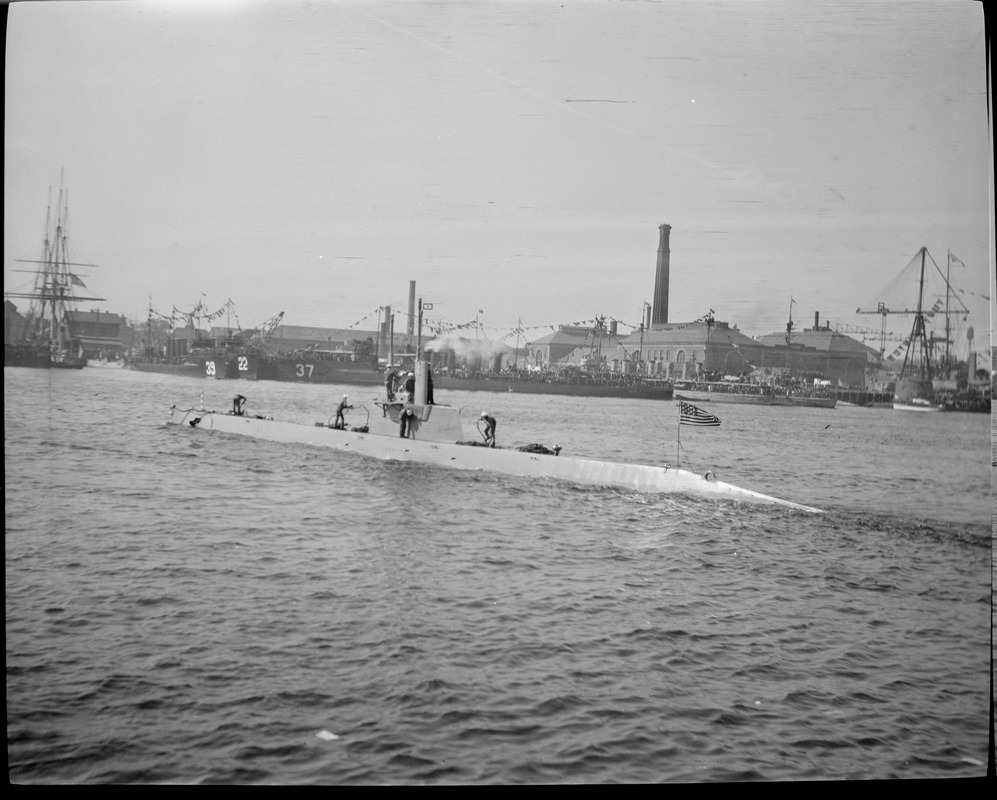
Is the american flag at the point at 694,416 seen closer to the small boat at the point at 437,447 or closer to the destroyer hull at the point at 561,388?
the small boat at the point at 437,447

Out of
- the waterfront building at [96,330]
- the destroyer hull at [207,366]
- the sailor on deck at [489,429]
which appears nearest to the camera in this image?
the waterfront building at [96,330]

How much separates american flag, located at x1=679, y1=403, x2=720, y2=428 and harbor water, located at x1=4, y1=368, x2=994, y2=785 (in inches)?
33.0

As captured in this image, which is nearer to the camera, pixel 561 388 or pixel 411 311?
pixel 411 311

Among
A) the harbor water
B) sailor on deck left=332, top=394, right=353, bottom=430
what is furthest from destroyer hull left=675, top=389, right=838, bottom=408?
sailor on deck left=332, top=394, right=353, bottom=430

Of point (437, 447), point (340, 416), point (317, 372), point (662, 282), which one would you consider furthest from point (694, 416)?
point (340, 416)

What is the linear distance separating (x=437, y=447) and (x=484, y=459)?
68cm

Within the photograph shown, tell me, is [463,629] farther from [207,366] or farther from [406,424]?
[207,366]

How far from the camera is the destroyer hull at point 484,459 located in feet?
23.5

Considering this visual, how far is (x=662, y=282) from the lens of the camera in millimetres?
4980

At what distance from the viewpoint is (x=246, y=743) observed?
3.04 metres

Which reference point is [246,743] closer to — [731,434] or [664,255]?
[664,255]

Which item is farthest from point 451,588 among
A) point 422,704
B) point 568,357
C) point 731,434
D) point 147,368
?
point 731,434

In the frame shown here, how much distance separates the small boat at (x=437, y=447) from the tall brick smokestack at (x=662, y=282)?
7.03 ft

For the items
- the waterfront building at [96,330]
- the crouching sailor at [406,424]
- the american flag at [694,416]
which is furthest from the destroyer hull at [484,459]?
the waterfront building at [96,330]
